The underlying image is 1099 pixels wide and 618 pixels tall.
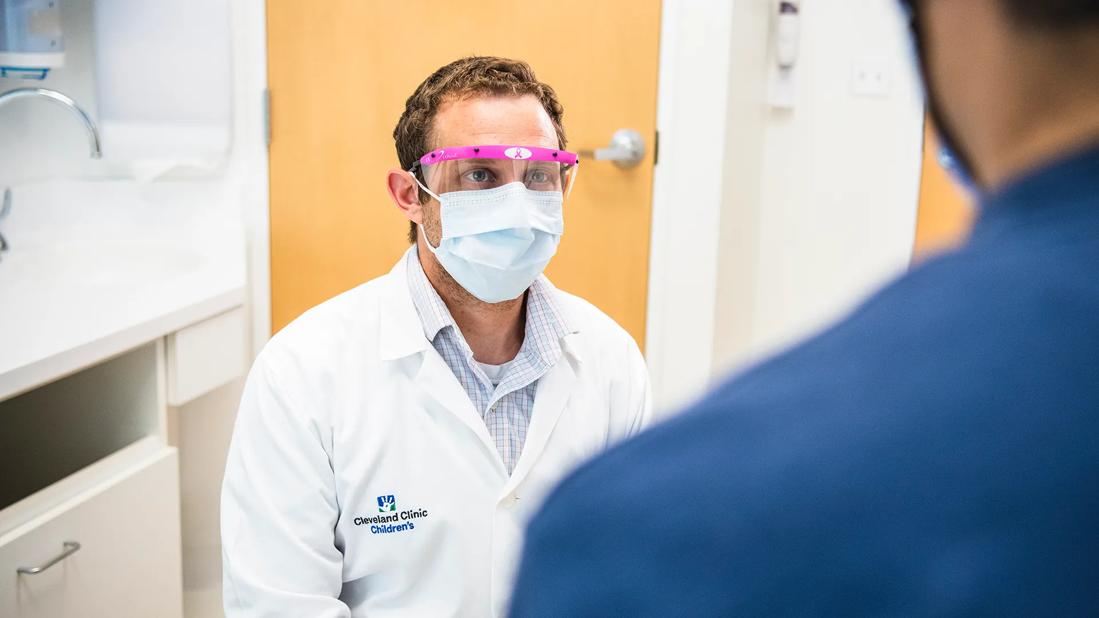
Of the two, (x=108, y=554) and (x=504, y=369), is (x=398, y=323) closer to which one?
(x=504, y=369)

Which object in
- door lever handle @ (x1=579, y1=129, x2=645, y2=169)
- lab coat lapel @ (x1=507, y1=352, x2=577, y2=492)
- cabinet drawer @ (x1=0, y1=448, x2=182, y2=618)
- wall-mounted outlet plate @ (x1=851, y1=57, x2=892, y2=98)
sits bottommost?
cabinet drawer @ (x1=0, y1=448, x2=182, y2=618)

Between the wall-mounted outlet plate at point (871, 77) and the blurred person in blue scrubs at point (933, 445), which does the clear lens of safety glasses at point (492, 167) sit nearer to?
the blurred person in blue scrubs at point (933, 445)

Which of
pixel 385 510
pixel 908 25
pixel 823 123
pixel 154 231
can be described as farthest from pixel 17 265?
pixel 908 25

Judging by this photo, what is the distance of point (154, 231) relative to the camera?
2.37 m

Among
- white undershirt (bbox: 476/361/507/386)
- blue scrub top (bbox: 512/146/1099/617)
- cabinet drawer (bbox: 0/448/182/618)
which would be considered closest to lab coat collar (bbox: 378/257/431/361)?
white undershirt (bbox: 476/361/507/386)

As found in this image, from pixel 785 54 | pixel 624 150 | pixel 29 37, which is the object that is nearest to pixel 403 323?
pixel 624 150

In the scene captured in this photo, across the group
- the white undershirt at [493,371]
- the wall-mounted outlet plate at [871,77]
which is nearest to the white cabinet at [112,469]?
the white undershirt at [493,371]

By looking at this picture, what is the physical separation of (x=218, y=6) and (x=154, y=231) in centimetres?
54

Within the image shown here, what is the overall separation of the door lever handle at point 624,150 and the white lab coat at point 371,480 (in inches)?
40.5

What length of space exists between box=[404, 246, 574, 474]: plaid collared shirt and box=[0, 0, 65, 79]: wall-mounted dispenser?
116 cm

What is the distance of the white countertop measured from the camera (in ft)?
5.27

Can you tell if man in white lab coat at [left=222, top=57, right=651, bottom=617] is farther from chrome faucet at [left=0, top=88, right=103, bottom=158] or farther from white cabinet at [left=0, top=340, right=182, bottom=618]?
chrome faucet at [left=0, top=88, right=103, bottom=158]

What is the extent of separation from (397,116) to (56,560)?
1.24 m

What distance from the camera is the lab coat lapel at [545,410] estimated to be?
52.1 inches
